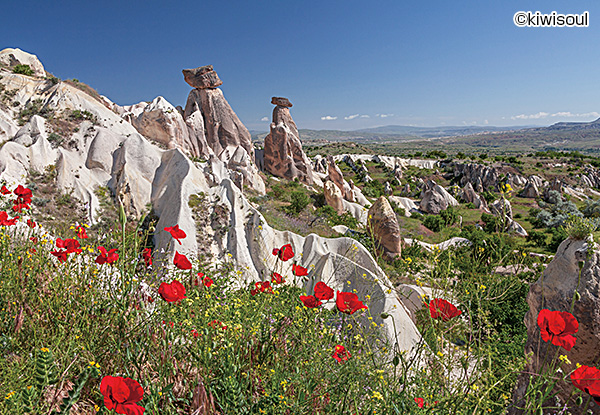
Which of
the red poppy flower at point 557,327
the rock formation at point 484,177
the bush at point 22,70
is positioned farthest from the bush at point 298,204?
the rock formation at point 484,177

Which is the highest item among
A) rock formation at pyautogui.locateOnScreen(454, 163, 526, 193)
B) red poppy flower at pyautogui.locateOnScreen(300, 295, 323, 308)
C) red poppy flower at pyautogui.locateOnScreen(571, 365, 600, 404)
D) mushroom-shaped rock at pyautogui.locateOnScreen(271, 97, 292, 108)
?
mushroom-shaped rock at pyautogui.locateOnScreen(271, 97, 292, 108)

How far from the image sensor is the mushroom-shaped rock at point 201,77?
3032cm

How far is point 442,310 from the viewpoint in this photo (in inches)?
78.4

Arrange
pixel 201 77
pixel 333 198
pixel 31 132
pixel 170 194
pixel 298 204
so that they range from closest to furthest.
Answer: pixel 170 194 < pixel 31 132 < pixel 298 204 < pixel 333 198 < pixel 201 77

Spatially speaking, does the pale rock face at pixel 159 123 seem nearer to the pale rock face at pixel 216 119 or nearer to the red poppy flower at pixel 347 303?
the pale rock face at pixel 216 119

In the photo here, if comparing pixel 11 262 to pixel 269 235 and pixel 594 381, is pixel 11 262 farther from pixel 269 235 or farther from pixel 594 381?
pixel 269 235

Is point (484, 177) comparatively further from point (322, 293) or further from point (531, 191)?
point (322, 293)

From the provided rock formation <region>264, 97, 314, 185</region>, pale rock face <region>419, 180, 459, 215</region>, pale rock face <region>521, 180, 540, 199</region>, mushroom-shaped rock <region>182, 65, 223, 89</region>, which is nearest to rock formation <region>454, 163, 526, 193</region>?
pale rock face <region>521, 180, 540, 199</region>

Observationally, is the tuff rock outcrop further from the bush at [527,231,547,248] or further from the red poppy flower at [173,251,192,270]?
the bush at [527,231,547,248]

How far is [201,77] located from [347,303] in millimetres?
32964

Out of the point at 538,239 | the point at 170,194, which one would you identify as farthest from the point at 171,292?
the point at 538,239

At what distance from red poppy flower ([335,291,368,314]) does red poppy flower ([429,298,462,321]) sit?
460mm

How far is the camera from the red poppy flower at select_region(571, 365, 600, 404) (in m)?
1.46

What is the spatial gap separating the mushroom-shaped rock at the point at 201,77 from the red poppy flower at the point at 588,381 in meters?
33.6
